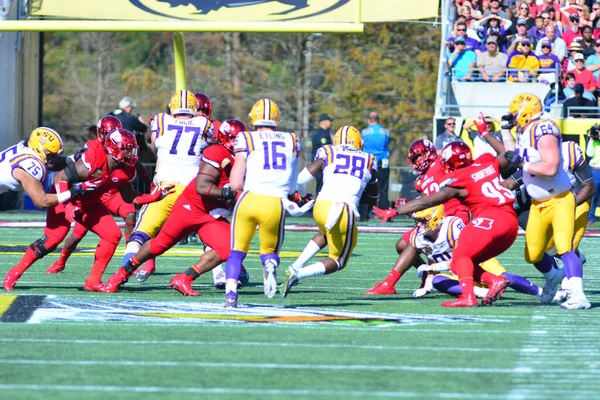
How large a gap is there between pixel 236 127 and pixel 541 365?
12.1 feet

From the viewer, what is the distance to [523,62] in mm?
18156

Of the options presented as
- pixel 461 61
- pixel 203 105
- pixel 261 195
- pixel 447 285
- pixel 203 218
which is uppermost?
pixel 461 61

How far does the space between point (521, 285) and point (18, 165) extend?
12.8 ft

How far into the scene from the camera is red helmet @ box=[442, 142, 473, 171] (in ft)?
27.5

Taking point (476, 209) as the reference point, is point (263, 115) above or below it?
above

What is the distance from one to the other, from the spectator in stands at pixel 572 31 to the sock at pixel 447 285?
11.1 metres

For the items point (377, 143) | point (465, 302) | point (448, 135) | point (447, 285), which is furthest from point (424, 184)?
point (377, 143)

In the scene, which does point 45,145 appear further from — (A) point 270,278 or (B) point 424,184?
(B) point 424,184

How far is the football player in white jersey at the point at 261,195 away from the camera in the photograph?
796 centimetres

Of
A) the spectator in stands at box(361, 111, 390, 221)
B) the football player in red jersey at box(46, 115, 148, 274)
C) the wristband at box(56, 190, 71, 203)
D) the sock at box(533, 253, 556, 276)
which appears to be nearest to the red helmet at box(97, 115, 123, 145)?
the football player in red jersey at box(46, 115, 148, 274)

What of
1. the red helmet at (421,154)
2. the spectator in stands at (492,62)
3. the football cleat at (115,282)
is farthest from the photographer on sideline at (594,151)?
the football cleat at (115,282)

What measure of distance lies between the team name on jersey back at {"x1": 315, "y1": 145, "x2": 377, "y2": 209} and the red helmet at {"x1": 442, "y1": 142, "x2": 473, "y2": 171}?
31.2 inches

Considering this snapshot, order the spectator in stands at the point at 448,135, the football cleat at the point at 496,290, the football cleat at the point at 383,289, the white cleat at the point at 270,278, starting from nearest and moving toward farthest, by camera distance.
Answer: the white cleat at the point at 270,278, the football cleat at the point at 496,290, the football cleat at the point at 383,289, the spectator in stands at the point at 448,135

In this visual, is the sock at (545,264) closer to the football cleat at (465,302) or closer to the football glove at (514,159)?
the football cleat at (465,302)
